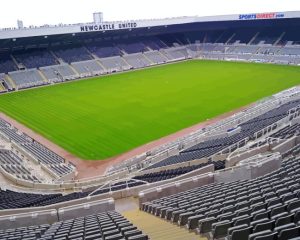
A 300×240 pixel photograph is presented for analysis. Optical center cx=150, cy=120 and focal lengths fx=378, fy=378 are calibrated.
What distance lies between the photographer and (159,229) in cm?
988

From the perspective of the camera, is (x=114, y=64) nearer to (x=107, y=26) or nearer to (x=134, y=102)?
(x=107, y=26)

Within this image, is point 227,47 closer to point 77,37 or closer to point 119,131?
point 77,37

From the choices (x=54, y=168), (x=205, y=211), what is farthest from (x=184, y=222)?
(x=54, y=168)

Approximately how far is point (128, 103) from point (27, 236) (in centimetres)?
3605

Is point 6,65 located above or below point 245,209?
above

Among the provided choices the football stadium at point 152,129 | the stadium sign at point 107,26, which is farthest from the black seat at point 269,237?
the stadium sign at point 107,26

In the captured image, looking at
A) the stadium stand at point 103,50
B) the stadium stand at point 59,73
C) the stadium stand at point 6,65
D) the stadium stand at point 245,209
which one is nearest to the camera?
the stadium stand at point 245,209

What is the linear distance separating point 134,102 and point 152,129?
1136 centimetres

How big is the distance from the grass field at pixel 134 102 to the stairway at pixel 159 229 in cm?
1727

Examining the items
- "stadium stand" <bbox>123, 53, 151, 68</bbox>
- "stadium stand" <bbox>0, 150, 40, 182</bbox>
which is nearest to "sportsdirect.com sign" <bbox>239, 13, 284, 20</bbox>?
"stadium stand" <bbox>123, 53, 151, 68</bbox>

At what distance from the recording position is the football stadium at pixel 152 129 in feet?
32.7

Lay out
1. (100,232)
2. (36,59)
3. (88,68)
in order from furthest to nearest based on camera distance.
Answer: (88,68)
(36,59)
(100,232)

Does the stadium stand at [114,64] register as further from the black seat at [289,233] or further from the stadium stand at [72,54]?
the black seat at [289,233]

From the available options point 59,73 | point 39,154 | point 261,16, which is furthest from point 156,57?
point 39,154
